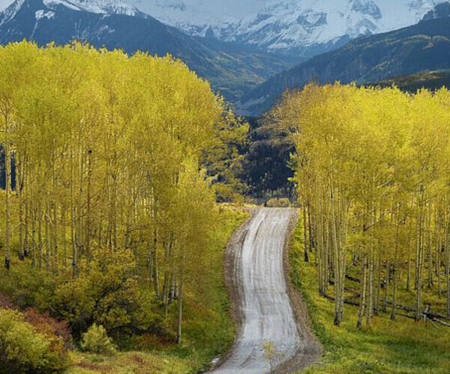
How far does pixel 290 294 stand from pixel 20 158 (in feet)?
79.1

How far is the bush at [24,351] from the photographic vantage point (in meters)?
21.7

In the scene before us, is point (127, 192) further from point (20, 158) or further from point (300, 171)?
point (300, 171)

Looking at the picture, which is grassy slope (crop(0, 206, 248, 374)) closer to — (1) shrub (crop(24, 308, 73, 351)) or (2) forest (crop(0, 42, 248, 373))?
(2) forest (crop(0, 42, 248, 373))

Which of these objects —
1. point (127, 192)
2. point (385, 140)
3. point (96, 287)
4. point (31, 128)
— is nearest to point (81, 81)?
point (31, 128)

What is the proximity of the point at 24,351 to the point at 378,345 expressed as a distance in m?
22.8

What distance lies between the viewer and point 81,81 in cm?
3622

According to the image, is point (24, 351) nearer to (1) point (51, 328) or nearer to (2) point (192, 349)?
(1) point (51, 328)

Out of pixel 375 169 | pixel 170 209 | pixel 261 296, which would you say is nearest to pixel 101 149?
pixel 170 209

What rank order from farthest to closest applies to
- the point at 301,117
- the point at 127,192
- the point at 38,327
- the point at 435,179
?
the point at 301,117 → the point at 127,192 → the point at 435,179 → the point at 38,327

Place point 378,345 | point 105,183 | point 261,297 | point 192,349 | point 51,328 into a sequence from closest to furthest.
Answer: point 51,328 < point 192,349 < point 378,345 < point 105,183 < point 261,297

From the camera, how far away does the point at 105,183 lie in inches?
1423

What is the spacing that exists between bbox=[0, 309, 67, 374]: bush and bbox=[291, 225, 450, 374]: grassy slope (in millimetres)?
13535

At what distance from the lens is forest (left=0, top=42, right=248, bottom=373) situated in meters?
32.0

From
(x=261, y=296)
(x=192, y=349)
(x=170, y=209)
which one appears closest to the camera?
(x=170, y=209)
